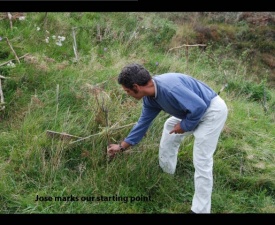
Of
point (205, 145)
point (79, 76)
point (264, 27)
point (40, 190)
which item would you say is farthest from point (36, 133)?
point (264, 27)

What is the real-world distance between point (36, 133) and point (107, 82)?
1.30 meters

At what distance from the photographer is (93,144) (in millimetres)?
3762

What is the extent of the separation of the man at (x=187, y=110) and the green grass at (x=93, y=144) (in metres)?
0.37

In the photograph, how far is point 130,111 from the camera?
14.1 feet

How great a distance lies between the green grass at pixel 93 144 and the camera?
346 centimetres

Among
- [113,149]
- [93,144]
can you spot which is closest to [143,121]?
[113,149]

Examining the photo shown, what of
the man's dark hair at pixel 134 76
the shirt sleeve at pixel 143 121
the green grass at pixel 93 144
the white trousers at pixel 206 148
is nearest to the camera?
the man's dark hair at pixel 134 76

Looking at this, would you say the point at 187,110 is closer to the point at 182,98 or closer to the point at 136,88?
the point at 182,98

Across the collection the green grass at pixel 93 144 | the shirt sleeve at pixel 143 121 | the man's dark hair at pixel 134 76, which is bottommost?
the green grass at pixel 93 144

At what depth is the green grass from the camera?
3459 millimetres

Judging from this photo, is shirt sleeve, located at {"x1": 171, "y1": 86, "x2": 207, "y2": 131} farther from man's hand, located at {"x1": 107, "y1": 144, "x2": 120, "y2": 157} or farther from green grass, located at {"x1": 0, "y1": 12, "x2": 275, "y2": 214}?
green grass, located at {"x1": 0, "y1": 12, "x2": 275, "y2": 214}

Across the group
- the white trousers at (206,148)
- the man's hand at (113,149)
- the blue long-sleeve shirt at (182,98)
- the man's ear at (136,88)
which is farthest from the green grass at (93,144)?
the man's ear at (136,88)

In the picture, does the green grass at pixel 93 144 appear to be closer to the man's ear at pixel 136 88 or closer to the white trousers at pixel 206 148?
the white trousers at pixel 206 148

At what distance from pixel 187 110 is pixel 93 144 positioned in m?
1.29
